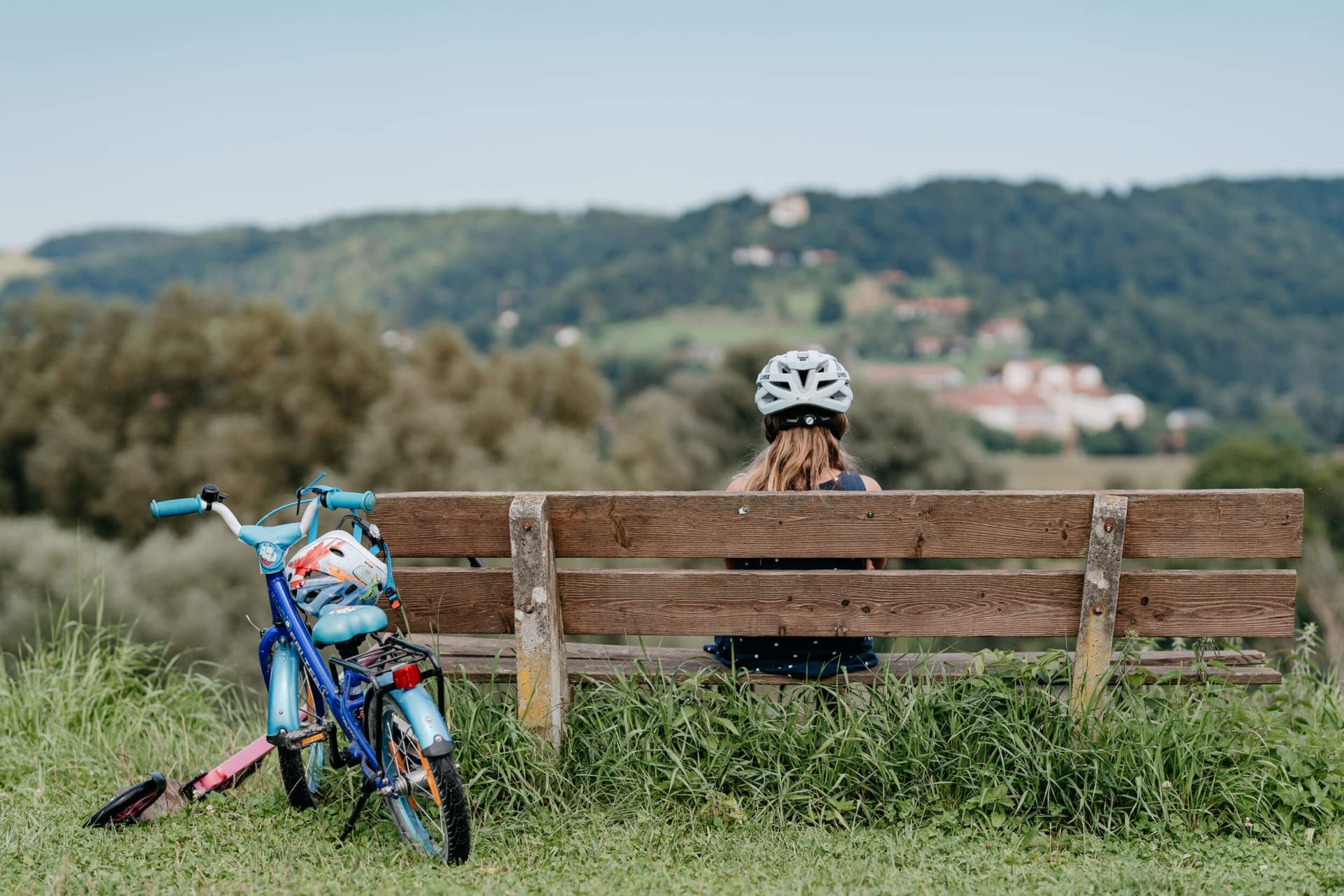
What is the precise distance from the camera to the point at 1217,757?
12.2 ft

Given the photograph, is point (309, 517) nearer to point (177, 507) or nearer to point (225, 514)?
point (225, 514)

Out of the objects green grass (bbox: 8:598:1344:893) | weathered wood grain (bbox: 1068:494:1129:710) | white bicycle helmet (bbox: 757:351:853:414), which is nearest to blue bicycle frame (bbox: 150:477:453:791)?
green grass (bbox: 8:598:1344:893)

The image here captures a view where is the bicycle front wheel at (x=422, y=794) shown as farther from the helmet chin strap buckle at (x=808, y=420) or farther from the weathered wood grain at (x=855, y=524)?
the helmet chin strap buckle at (x=808, y=420)

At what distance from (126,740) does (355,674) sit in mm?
1798

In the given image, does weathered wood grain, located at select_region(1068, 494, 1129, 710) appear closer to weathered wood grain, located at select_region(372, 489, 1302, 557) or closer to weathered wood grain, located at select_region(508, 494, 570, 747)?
weathered wood grain, located at select_region(372, 489, 1302, 557)

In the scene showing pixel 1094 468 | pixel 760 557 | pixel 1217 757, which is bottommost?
pixel 1094 468

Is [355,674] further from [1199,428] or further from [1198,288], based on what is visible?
[1198,288]

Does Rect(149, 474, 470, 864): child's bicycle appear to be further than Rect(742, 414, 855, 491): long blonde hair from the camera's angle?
No

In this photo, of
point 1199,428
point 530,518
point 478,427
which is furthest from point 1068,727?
point 1199,428

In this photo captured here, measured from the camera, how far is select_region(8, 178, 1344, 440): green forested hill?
7925cm

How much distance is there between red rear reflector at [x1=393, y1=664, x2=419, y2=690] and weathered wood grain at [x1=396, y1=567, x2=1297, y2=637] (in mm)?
427

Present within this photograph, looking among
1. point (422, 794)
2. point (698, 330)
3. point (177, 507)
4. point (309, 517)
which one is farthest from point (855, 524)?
point (698, 330)

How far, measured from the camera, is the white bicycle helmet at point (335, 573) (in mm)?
3650

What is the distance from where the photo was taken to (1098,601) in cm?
370
